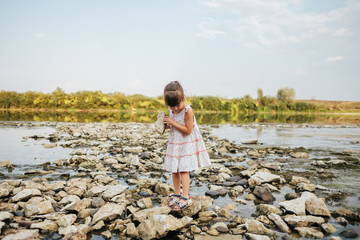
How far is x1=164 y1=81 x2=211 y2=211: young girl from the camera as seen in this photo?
3.22 m

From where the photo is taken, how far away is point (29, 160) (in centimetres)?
588

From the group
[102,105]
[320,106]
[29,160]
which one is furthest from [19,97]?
[320,106]

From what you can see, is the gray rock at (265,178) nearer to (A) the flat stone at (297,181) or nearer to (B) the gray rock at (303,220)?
(A) the flat stone at (297,181)

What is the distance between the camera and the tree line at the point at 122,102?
42.4 meters

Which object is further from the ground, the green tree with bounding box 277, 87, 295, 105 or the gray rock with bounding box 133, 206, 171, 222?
the green tree with bounding box 277, 87, 295, 105

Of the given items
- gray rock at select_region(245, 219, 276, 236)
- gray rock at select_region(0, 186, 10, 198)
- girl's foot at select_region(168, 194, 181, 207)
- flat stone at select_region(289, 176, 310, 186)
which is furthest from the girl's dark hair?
flat stone at select_region(289, 176, 310, 186)

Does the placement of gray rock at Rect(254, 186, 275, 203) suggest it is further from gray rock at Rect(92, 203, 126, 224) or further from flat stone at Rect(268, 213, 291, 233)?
gray rock at Rect(92, 203, 126, 224)

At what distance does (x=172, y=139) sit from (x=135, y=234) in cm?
139

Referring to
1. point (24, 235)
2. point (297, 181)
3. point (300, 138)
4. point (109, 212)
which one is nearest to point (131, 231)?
point (109, 212)

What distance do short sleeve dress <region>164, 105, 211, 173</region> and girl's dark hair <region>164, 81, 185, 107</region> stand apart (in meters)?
0.21

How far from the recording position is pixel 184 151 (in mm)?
3424

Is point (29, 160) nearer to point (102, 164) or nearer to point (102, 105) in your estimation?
point (102, 164)

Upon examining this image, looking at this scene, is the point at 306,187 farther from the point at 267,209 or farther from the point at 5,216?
the point at 5,216

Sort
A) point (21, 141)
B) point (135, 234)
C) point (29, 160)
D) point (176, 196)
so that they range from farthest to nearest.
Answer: point (21, 141), point (29, 160), point (176, 196), point (135, 234)
